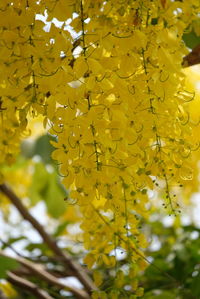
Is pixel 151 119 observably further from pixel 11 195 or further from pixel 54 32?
pixel 11 195

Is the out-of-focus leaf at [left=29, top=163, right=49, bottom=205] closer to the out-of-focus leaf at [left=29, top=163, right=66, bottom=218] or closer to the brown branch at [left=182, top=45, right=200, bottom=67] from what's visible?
the out-of-focus leaf at [left=29, top=163, right=66, bottom=218]

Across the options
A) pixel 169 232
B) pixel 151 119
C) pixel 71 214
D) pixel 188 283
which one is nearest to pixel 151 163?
pixel 151 119

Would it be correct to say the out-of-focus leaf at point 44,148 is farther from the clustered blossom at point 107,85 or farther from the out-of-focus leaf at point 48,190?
the clustered blossom at point 107,85

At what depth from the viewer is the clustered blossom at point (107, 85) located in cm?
77

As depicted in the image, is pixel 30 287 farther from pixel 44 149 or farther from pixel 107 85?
pixel 107 85

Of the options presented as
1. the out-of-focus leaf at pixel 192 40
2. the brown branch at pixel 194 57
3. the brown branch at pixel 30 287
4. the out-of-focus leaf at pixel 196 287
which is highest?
the out-of-focus leaf at pixel 192 40

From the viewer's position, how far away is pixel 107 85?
0.78 meters

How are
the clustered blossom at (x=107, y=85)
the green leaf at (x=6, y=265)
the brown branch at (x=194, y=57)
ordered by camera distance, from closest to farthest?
the clustered blossom at (x=107, y=85), the brown branch at (x=194, y=57), the green leaf at (x=6, y=265)

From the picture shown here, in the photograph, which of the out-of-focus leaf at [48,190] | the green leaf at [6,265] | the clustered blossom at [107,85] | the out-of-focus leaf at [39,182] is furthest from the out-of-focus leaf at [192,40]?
the out-of-focus leaf at [39,182]

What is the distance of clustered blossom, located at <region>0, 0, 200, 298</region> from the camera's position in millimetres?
771

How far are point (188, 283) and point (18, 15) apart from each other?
0.67 m

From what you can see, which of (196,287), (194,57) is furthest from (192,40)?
(196,287)

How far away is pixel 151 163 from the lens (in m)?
0.84

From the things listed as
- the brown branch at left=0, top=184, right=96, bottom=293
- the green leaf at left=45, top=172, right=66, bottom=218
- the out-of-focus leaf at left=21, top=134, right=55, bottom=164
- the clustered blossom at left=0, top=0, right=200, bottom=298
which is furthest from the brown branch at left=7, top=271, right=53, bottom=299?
the clustered blossom at left=0, top=0, right=200, bottom=298
